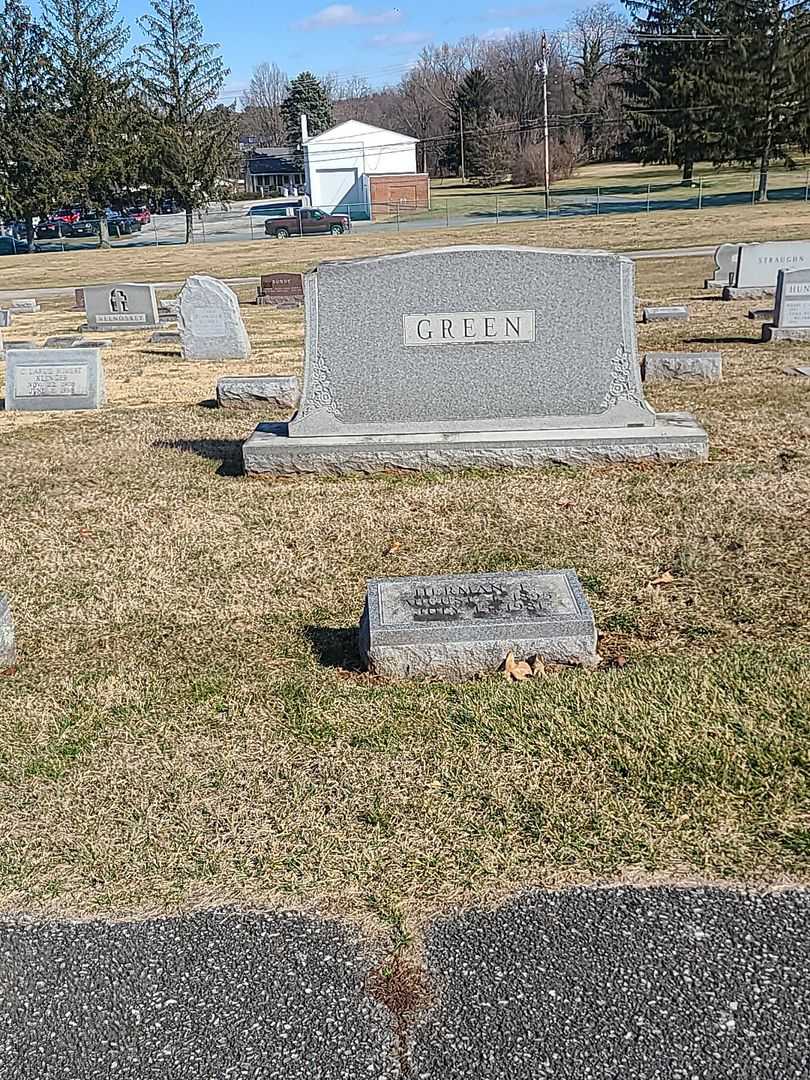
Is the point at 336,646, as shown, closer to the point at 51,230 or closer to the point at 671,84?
the point at 671,84

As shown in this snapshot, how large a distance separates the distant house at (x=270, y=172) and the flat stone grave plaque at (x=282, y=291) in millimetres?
64955

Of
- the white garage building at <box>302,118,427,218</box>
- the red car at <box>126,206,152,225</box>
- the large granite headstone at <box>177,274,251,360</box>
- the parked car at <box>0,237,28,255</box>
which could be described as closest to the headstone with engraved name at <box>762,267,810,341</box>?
the large granite headstone at <box>177,274,251,360</box>

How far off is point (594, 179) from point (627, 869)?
65.7 meters

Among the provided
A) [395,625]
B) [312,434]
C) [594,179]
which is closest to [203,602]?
[395,625]

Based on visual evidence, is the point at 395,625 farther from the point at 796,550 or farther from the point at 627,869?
the point at 796,550

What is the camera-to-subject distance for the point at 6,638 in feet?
14.3

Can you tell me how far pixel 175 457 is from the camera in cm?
819

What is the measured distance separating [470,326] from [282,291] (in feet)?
47.2

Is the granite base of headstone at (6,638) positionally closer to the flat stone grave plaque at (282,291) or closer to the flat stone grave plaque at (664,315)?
the flat stone grave plaque at (664,315)

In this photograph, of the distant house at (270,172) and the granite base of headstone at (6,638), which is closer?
the granite base of headstone at (6,638)

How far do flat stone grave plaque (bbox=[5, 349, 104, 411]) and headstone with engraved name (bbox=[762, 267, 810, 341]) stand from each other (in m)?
8.44

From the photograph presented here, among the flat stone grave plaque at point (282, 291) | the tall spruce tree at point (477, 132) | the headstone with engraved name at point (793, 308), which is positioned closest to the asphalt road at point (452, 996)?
the headstone with engraved name at point (793, 308)

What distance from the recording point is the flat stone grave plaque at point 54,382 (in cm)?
1044

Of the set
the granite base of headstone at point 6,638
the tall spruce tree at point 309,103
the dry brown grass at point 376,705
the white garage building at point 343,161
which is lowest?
the dry brown grass at point 376,705
